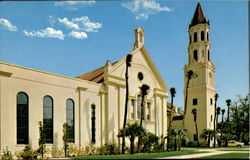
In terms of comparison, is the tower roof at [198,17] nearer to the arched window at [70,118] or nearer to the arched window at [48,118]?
the arched window at [70,118]

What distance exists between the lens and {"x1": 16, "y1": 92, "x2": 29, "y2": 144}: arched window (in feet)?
65.1

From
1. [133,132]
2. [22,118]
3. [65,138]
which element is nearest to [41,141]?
[22,118]

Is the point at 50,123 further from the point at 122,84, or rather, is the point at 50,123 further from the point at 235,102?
the point at 235,102

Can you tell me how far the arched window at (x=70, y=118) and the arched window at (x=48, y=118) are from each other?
1.87 meters

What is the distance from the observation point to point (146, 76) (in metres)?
33.5

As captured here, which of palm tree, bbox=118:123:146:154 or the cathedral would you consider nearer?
the cathedral

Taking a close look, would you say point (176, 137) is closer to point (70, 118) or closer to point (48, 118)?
point (70, 118)

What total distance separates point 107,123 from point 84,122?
2.91 m

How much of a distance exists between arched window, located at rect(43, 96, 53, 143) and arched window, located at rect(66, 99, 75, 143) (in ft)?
6.15

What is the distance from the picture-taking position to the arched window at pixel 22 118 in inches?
781

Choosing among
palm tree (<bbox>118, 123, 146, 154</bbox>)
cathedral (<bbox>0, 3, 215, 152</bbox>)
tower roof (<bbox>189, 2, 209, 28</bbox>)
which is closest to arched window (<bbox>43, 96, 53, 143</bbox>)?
cathedral (<bbox>0, 3, 215, 152</bbox>)

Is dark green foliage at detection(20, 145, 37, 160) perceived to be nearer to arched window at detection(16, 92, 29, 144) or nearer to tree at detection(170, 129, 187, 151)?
arched window at detection(16, 92, 29, 144)

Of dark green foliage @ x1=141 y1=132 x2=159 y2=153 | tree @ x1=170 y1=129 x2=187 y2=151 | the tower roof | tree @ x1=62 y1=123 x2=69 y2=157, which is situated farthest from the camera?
the tower roof

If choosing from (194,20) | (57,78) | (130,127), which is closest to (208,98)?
(194,20)
